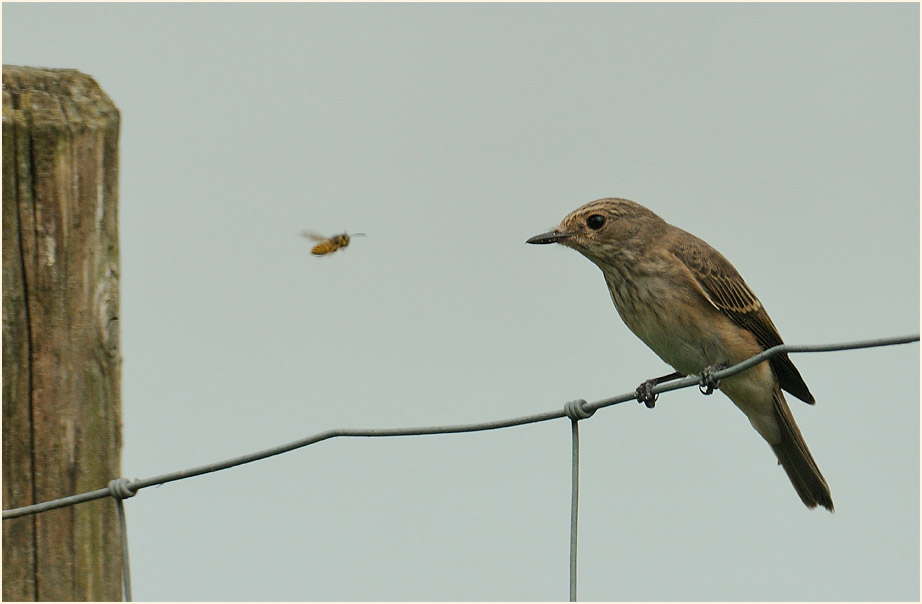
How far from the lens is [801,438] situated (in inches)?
295

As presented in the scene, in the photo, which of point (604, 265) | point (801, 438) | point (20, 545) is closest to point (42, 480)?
point (20, 545)

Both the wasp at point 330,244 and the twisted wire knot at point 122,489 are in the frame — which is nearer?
the twisted wire knot at point 122,489

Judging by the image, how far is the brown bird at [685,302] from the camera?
261 inches

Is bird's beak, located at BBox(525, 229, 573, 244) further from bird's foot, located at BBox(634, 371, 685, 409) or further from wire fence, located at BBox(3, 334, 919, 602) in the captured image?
wire fence, located at BBox(3, 334, 919, 602)

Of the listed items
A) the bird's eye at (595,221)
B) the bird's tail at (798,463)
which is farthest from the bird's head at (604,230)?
the bird's tail at (798,463)

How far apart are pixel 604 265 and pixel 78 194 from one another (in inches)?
147

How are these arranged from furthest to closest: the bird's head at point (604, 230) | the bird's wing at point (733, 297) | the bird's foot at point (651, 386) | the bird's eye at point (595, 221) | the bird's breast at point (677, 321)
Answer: the bird's eye at point (595, 221), the bird's head at point (604, 230), the bird's wing at point (733, 297), the bird's breast at point (677, 321), the bird's foot at point (651, 386)

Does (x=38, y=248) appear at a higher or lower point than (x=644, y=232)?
lower

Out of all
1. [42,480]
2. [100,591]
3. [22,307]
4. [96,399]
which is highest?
[22,307]

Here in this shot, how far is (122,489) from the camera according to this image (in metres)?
4.16

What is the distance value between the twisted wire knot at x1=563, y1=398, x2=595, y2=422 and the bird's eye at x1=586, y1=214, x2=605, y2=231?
312 cm

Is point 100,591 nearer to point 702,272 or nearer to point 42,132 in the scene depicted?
point 42,132

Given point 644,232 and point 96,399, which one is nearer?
point 96,399

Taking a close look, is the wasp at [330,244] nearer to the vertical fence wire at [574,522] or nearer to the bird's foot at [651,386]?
the bird's foot at [651,386]
